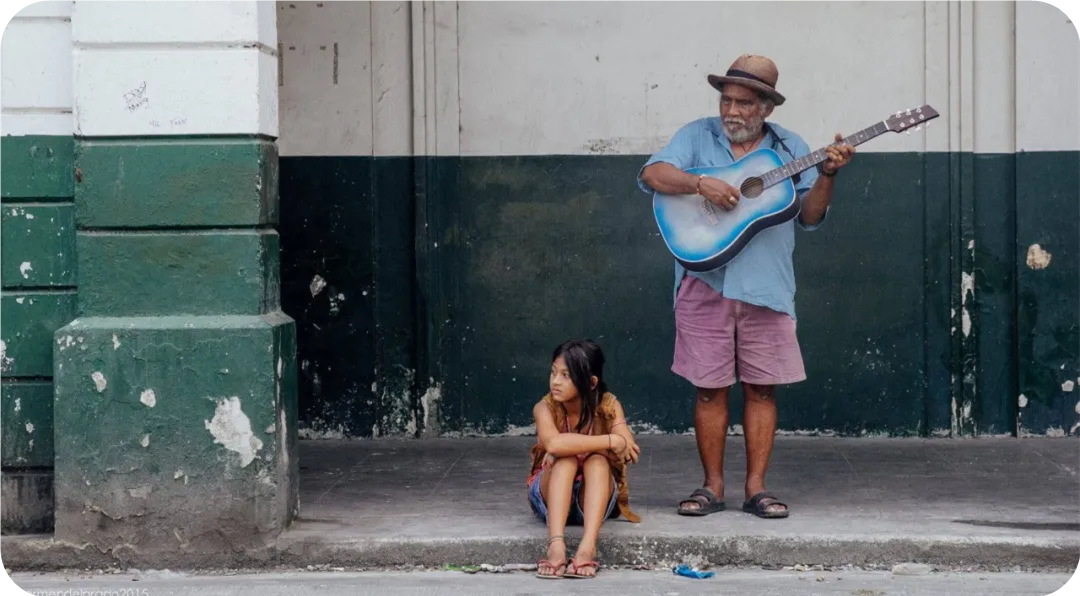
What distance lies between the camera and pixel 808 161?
230 inches

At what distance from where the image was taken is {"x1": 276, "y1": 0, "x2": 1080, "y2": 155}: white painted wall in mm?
7812

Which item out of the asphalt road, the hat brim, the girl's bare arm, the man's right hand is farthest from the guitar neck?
the asphalt road

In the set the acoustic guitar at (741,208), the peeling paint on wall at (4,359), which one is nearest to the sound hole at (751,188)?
the acoustic guitar at (741,208)

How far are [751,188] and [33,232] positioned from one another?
278cm

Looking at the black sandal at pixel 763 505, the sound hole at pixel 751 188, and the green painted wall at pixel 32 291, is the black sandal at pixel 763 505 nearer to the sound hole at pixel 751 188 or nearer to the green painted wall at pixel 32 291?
the sound hole at pixel 751 188

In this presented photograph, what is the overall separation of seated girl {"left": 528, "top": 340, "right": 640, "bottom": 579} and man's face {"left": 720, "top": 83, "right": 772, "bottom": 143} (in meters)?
1.07

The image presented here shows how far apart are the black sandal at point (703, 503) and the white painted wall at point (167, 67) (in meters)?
2.21

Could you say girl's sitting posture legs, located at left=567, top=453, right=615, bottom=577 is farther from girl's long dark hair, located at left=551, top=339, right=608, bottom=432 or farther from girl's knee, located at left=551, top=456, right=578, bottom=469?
girl's long dark hair, located at left=551, top=339, right=608, bottom=432

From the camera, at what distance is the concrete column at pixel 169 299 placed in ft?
18.4

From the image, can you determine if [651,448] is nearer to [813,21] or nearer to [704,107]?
[704,107]

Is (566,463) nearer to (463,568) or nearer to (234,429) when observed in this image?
(463,568)

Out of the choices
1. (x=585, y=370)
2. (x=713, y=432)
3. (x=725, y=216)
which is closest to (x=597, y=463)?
(x=585, y=370)

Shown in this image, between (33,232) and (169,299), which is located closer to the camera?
(169,299)

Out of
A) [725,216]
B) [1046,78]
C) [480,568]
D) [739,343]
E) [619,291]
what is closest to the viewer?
[480,568]
